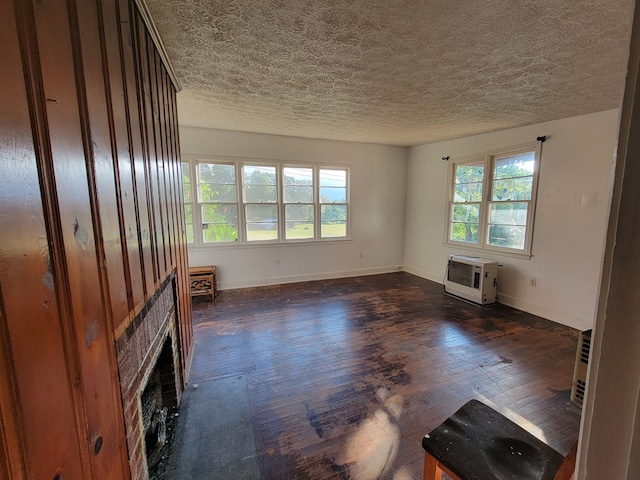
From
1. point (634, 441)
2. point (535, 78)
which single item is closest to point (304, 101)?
point (535, 78)

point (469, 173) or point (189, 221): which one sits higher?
point (469, 173)

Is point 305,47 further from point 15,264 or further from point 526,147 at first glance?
point 526,147

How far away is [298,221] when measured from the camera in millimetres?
5078

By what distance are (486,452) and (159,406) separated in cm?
198

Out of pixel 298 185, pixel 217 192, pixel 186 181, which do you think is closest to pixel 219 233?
pixel 217 192

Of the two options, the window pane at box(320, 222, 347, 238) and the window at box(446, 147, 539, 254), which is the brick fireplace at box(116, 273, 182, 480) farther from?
the window at box(446, 147, 539, 254)

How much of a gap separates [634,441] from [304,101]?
3141 millimetres

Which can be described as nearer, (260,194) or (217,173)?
(217,173)

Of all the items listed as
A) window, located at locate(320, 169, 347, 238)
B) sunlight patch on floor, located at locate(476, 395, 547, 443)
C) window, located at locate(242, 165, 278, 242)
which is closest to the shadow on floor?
sunlight patch on floor, located at locate(476, 395, 547, 443)

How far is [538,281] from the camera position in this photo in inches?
144

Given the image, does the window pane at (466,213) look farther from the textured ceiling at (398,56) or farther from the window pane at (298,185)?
the window pane at (298,185)

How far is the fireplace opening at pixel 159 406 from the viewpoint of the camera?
5.23 feet

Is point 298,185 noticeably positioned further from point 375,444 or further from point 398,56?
point 375,444

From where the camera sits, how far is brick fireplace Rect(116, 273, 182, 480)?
1.06 metres
